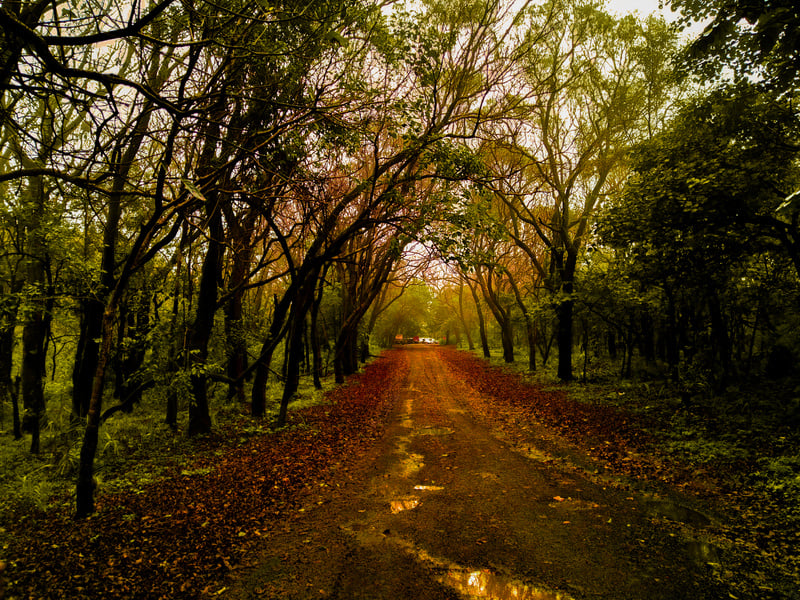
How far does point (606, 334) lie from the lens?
60.6ft

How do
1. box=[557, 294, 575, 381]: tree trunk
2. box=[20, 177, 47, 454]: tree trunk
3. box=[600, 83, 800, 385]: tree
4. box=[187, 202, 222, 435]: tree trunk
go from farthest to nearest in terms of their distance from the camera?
box=[557, 294, 575, 381]: tree trunk < box=[187, 202, 222, 435]: tree trunk < box=[20, 177, 47, 454]: tree trunk < box=[600, 83, 800, 385]: tree

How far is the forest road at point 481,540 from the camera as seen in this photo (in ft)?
12.0

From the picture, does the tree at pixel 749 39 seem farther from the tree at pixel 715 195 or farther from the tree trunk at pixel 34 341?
the tree trunk at pixel 34 341

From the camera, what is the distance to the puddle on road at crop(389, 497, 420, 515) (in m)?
5.34

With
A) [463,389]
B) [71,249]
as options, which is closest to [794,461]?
[463,389]

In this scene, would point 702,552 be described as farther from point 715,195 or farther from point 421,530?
point 715,195

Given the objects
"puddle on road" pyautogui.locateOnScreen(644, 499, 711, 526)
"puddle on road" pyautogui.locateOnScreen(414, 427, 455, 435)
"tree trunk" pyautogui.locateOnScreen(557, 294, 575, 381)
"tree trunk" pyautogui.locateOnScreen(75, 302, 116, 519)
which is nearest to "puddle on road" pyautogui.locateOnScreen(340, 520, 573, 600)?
"puddle on road" pyautogui.locateOnScreen(644, 499, 711, 526)

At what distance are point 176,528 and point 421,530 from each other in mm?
2960

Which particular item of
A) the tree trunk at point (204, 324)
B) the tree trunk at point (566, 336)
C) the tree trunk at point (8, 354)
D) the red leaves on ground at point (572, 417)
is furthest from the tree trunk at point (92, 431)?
the tree trunk at point (566, 336)

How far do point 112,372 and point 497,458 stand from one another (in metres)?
15.6

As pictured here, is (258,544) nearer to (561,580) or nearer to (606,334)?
(561,580)

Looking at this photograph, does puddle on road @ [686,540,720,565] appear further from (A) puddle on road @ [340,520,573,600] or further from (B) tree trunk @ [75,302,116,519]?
(B) tree trunk @ [75,302,116,519]

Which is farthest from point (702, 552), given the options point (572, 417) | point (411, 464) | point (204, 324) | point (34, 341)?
point (34, 341)

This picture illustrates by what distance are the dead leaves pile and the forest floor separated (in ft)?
0.07
